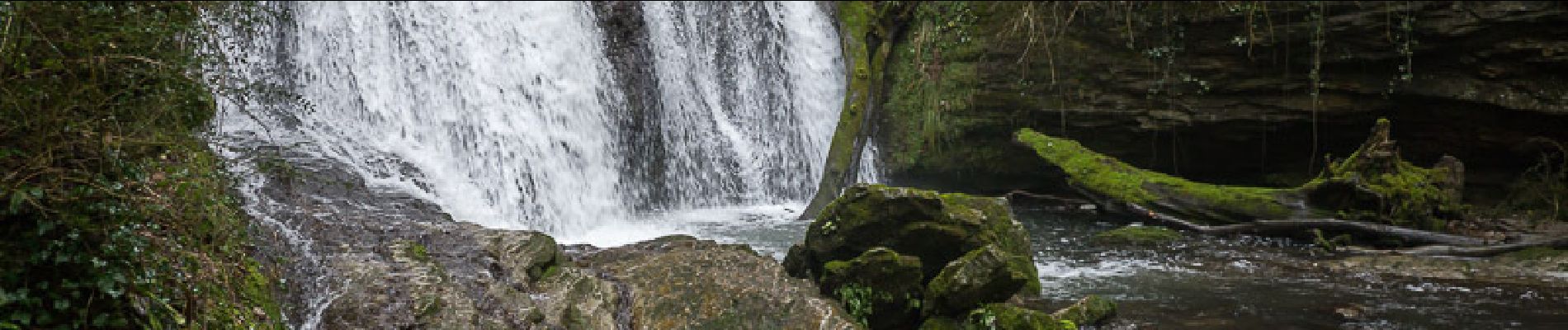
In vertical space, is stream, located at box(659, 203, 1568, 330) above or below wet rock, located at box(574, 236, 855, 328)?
below

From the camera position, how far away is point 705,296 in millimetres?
5465

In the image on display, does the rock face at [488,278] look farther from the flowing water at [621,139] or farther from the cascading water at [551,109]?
the cascading water at [551,109]

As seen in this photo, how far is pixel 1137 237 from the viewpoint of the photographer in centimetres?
889

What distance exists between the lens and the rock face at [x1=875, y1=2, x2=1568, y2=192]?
9125mm

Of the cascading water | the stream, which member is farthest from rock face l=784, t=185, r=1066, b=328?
the cascading water

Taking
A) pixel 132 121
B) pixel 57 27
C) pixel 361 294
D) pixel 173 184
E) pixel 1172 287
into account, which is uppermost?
pixel 57 27

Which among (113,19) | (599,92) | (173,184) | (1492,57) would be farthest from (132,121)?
(1492,57)

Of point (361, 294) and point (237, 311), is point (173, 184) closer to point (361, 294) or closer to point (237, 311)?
point (237, 311)

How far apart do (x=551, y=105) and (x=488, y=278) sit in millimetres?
6381

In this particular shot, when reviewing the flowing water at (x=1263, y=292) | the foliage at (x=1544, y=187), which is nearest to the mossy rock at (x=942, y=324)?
the flowing water at (x=1263, y=292)

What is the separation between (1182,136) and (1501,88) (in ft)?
9.65

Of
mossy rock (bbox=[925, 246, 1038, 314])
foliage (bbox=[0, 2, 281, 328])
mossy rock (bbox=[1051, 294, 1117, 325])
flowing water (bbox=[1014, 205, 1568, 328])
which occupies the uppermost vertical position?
foliage (bbox=[0, 2, 281, 328])

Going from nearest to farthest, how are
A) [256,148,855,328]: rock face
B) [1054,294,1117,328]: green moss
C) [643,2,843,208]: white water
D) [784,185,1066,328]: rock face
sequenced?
[256,148,855,328]: rock face → [784,185,1066,328]: rock face → [1054,294,1117,328]: green moss → [643,2,843,208]: white water

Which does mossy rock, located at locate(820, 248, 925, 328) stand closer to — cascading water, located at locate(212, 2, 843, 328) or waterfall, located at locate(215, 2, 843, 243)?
cascading water, located at locate(212, 2, 843, 328)
